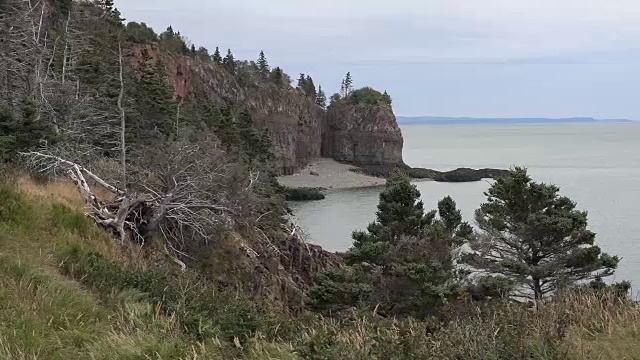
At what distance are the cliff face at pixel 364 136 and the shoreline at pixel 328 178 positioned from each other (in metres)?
4.47

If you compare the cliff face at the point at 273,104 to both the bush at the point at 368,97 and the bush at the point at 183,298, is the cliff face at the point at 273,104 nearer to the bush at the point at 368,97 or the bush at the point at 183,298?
the bush at the point at 368,97

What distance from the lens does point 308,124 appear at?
114 m

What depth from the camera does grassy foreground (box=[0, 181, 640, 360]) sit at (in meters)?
5.20

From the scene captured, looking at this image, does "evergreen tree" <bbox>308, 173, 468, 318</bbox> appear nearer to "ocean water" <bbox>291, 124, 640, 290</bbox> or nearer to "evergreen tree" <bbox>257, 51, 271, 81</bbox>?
"ocean water" <bbox>291, 124, 640, 290</bbox>

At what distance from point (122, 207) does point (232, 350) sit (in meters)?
7.55

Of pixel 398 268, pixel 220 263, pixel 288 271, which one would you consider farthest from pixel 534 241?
pixel 220 263

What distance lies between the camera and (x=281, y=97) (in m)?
104

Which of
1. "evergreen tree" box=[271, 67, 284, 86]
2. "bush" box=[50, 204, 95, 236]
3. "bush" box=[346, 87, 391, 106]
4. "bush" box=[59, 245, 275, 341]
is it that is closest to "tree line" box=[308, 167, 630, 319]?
"bush" box=[50, 204, 95, 236]

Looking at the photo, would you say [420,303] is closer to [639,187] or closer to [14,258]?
[14,258]

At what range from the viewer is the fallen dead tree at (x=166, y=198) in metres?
12.9

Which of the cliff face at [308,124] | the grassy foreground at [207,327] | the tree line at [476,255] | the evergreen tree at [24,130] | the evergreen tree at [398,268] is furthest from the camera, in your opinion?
the cliff face at [308,124]

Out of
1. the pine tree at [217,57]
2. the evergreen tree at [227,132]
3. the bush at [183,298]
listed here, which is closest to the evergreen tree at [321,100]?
the pine tree at [217,57]

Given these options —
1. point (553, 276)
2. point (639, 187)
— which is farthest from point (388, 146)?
point (553, 276)

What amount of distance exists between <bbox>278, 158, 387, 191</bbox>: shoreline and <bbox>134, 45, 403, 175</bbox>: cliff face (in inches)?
103
